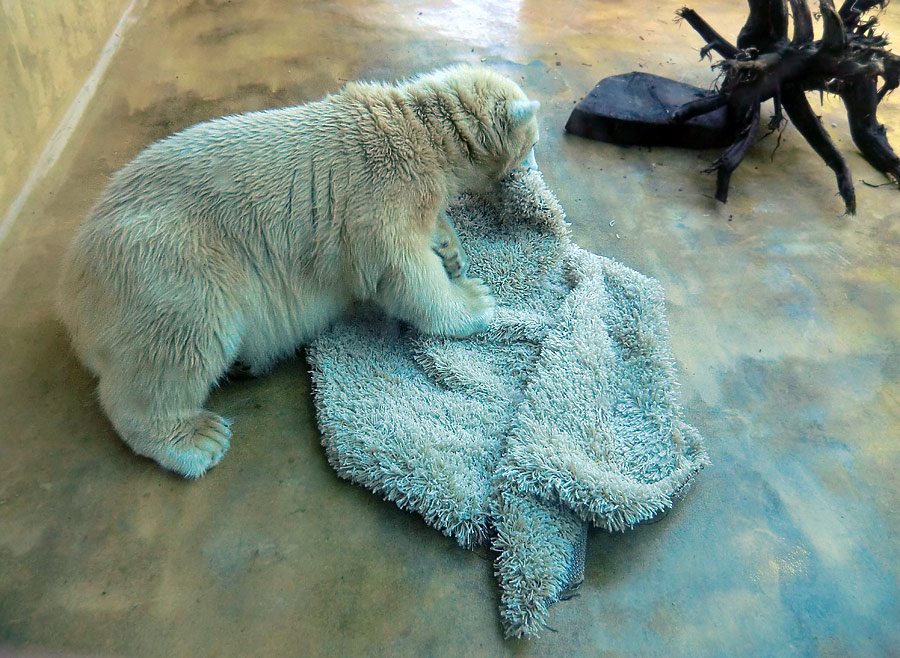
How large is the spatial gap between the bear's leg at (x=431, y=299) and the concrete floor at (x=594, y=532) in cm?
54

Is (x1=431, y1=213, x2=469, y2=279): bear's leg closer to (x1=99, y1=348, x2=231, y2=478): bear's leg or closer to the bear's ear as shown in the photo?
the bear's ear

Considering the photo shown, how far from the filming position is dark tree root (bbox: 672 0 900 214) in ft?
11.0

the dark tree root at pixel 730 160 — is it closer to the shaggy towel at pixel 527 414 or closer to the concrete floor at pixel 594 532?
the concrete floor at pixel 594 532

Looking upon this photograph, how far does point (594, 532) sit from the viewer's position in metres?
2.10

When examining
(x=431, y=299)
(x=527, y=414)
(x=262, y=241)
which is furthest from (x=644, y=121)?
(x=262, y=241)

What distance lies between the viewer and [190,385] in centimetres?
215

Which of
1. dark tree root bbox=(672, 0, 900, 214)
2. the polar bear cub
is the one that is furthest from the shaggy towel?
dark tree root bbox=(672, 0, 900, 214)

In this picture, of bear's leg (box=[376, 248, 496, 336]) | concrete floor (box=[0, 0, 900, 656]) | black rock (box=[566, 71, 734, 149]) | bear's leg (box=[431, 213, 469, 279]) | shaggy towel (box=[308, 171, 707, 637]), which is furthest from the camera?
black rock (box=[566, 71, 734, 149])

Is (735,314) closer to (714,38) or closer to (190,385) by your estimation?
(714,38)

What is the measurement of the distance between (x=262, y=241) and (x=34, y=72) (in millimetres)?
2005

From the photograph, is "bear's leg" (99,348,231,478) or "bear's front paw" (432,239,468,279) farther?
"bear's front paw" (432,239,468,279)

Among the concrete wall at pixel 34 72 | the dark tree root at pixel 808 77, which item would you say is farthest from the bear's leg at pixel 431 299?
the concrete wall at pixel 34 72

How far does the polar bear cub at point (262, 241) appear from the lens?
6.78 feet

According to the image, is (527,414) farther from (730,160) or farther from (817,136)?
(817,136)
